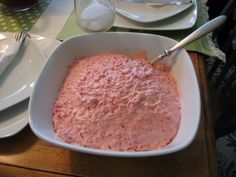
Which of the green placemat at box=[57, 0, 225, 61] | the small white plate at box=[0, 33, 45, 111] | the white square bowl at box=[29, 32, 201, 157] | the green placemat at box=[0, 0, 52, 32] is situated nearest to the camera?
the white square bowl at box=[29, 32, 201, 157]

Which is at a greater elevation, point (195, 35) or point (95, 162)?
point (195, 35)

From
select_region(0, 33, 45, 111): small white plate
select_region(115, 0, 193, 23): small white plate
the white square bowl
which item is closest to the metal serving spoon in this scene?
the white square bowl

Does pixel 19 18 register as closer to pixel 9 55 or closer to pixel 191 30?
pixel 9 55

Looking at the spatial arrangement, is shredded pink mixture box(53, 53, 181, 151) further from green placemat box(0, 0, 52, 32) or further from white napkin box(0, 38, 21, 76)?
green placemat box(0, 0, 52, 32)

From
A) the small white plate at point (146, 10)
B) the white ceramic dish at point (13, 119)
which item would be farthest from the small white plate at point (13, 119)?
the small white plate at point (146, 10)

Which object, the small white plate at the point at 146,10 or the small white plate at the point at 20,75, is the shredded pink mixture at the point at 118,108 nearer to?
the small white plate at the point at 20,75

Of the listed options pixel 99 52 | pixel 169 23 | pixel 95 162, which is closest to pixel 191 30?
pixel 169 23
